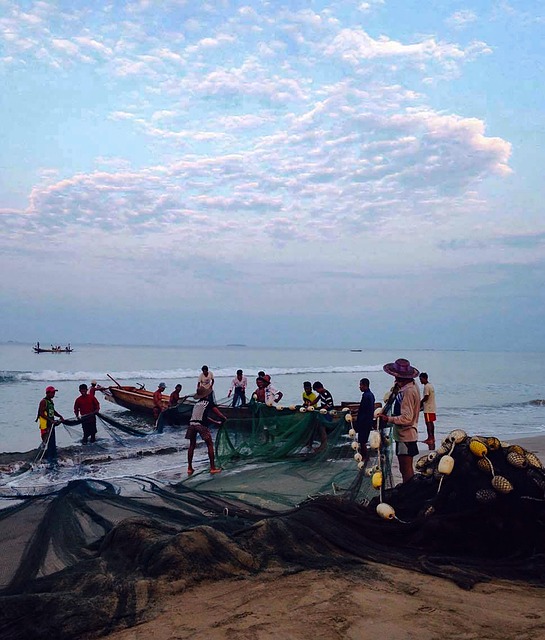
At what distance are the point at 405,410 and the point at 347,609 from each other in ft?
12.0

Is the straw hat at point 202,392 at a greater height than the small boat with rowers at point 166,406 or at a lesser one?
greater

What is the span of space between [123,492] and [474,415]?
63.3ft

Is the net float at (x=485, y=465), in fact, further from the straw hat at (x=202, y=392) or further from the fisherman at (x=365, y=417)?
the straw hat at (x=202, y=392)

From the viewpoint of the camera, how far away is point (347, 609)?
11.2ft

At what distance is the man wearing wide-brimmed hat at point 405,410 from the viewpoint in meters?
6.78

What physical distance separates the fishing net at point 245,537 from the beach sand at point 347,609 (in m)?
0.13

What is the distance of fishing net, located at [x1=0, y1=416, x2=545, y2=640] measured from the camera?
11.2 feet

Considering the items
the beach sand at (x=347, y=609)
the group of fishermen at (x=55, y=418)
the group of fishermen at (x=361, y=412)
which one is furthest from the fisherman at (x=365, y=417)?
the group of fishermen at (x=55, y=418)

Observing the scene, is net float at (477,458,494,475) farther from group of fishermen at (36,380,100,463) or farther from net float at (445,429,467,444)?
group of fishermen at (36,380,100,463)

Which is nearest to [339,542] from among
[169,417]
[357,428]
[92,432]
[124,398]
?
[357,428]

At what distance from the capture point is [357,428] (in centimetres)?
915

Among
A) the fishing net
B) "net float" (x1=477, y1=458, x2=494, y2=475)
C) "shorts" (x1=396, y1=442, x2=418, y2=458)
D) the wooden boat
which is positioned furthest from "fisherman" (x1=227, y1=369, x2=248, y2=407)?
"net float" (x1=477, y1=458, x2=494, y2=475)

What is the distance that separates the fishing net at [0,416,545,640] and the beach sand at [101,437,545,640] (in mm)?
126

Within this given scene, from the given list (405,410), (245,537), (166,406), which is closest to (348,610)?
(245,537)
